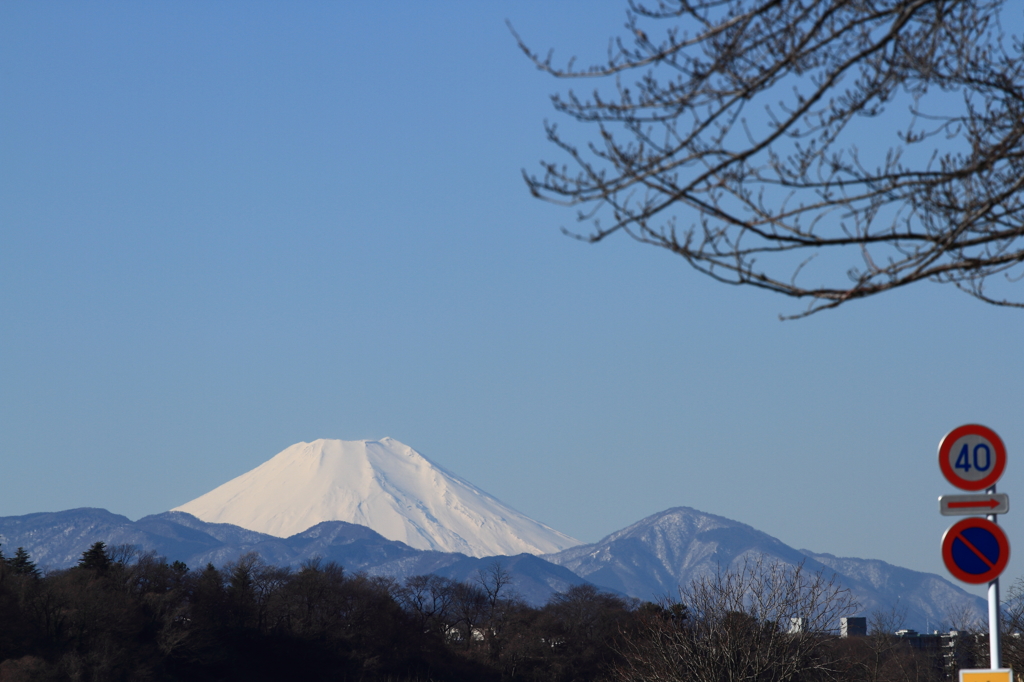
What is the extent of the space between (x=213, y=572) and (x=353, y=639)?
10.3 metres

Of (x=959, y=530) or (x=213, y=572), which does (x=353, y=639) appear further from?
(x=959, y=530)

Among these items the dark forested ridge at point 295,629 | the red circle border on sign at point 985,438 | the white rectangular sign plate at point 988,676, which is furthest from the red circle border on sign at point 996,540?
the dark forested ridge at point 295,629

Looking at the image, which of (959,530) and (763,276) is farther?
(959,530)

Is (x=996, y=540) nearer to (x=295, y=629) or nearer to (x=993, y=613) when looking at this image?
(x=993, y=613)

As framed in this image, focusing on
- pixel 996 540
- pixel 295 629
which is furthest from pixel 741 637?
pixel 295 629

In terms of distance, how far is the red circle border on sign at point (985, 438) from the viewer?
7371 mm

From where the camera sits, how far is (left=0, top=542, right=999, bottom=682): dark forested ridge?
5478 cm

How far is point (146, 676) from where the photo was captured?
56625 millimetres

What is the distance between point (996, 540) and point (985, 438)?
665mm

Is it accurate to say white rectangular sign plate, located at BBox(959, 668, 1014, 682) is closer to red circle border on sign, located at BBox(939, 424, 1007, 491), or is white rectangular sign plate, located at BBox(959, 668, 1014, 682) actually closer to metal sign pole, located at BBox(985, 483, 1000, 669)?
metal sign pole, located at BBox(985, 483, 1000, 669)

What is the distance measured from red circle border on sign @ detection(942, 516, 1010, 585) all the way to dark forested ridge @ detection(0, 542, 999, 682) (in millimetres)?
18042

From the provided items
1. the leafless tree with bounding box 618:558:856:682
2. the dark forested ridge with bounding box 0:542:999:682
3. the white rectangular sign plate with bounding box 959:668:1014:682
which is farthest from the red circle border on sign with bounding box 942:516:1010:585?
the dark forested ridge with bounding box 0:542:999:682

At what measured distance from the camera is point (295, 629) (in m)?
72.2

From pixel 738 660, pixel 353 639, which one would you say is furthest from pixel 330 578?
pixel 738 660
